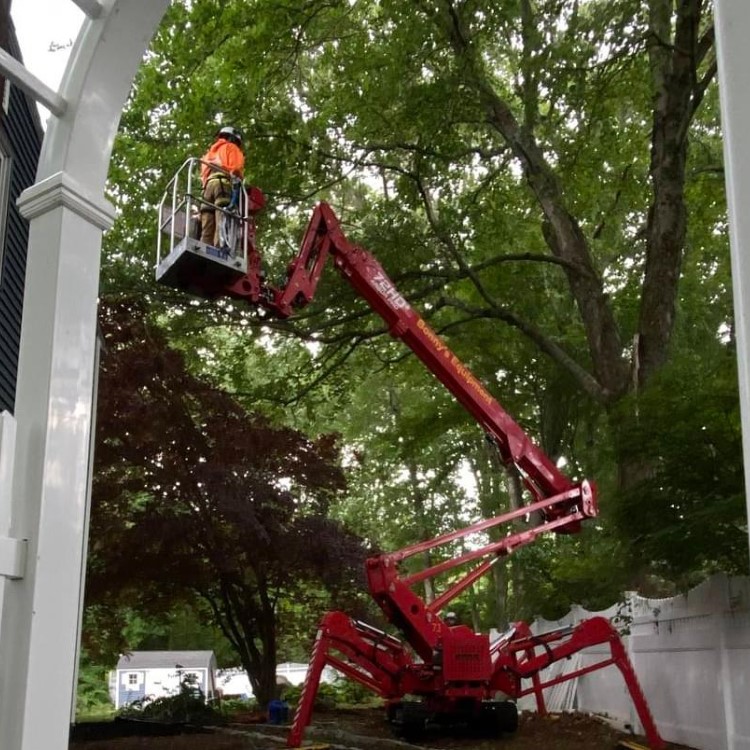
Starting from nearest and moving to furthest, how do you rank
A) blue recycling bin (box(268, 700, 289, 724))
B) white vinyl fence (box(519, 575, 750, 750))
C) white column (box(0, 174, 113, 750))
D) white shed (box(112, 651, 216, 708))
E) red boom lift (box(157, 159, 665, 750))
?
white column (box(0, 174, 113, 750)) → white vinyl fence (box(519, 575, 750, 750)) → red boom lift (box(157, 159, 665, 750)) → blue recycling bin (box(268, 700, 289, 724)) → white shed (box(112, 651, 216, 708))

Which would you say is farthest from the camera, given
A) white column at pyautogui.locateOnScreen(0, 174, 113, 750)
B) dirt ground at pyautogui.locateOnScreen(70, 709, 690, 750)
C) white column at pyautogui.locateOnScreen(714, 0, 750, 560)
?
dirt ground at pyautogui.locateOnScreen(70, 709, 690, 750)

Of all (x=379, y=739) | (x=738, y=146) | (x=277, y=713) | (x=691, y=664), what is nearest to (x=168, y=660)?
(x=277, y=713)

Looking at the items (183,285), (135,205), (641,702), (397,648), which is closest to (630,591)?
(641,702)

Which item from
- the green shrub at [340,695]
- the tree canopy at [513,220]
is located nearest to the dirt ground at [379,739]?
the tree canopy at [513,220]

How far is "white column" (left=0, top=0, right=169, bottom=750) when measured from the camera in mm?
2379

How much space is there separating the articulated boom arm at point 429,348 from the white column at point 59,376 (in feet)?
25.3

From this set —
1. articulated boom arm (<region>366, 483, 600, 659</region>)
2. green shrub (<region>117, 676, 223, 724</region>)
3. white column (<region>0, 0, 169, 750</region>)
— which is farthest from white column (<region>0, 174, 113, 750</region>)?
green shrub (<region>117, 676, 223, 724</region>)

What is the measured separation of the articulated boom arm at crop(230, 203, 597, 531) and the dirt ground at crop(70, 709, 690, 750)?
266 cm

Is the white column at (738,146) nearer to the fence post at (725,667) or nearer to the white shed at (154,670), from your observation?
the fence post at (725,667)

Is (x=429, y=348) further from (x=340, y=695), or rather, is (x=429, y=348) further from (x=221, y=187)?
(x=340, y=695)

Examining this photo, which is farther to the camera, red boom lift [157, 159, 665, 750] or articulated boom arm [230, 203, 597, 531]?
articulated boom arm [230, 203, 597, 531]

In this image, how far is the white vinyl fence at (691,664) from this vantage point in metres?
8.88

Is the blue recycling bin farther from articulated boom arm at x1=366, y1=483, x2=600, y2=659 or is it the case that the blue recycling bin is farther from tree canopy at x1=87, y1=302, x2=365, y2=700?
articulated boom arm at x1=366, y1=483, x2=600, y2=659

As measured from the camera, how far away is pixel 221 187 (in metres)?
8.34
